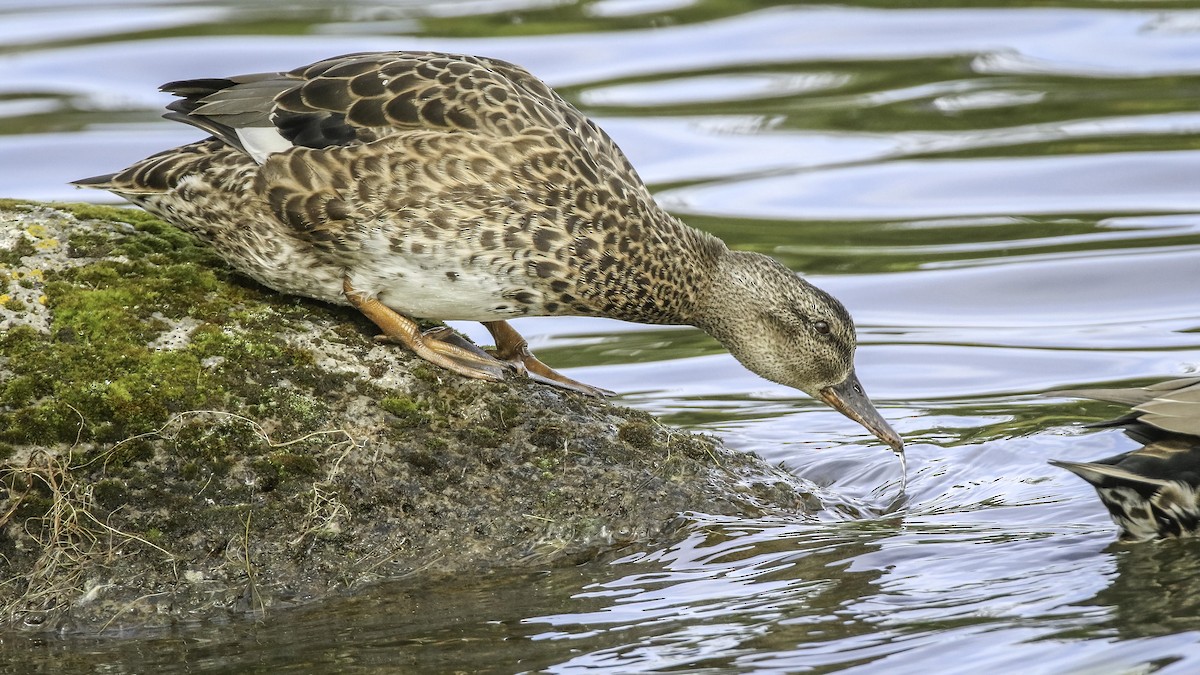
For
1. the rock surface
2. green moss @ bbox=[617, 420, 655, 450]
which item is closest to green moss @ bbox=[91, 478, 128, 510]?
the rock surface

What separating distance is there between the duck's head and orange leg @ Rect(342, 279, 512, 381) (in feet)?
4.50

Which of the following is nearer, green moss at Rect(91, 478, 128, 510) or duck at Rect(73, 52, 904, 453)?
green moss at Rect(91, 478, 128, 510)

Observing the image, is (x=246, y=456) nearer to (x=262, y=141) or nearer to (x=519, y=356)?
(x=262, y=141)

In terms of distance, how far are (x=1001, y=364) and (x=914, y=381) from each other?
0.60 m

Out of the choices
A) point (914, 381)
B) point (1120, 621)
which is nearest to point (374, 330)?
point (1120, 621)

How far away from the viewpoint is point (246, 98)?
705 centimetres

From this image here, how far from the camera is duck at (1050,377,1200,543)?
619cm

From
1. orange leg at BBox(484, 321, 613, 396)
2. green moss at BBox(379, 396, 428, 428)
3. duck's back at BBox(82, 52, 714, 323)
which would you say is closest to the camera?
green moss at BBox(379, 396, 428, 428)

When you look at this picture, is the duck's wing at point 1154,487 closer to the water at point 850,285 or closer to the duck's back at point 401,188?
the water at point 850,285

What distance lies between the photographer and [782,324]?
25.4 ft

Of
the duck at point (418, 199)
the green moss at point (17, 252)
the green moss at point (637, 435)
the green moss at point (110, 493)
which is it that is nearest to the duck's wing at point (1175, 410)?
the green moss at point (637, 435)

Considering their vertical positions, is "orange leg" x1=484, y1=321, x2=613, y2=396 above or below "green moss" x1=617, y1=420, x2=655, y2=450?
above

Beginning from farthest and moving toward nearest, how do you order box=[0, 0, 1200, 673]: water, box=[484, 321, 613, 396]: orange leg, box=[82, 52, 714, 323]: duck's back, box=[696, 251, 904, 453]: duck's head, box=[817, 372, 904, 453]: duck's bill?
box=[817, 372, 904, 453]: duck's bill → box=[696, 251, 904, 453]: duck's head → box=[484, 321, 613, 396]: orange leg → box=[82, 52, 714, 323]: duck's back → box=[0, 0, 1200, 673]: water

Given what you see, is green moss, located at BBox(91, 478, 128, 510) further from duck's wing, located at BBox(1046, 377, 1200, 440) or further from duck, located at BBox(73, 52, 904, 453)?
duck's wing, located at BBox(1046, 377, 1200, 440)
